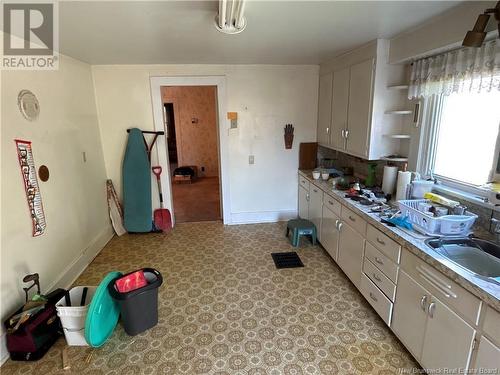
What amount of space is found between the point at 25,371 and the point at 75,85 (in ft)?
9.08

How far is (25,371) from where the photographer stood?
1.87 meters

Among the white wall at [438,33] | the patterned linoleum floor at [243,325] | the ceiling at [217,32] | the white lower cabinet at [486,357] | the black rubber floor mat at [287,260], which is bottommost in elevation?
the patterned linoleum floor at [243,325]

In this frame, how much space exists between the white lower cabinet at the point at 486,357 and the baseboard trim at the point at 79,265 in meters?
2.93

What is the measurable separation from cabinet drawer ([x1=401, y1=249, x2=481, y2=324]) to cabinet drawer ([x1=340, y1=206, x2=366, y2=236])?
0.54m

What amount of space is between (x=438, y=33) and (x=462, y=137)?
82 cm

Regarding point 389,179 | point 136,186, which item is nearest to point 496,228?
point 389,179

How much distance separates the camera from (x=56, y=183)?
8.83 feet

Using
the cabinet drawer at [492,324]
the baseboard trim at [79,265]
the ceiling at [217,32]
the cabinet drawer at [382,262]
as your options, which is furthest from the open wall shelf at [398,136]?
the baseboard trim at [79,265]

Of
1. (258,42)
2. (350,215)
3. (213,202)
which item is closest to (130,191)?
(213,202)

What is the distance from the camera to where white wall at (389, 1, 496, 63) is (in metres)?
1.75

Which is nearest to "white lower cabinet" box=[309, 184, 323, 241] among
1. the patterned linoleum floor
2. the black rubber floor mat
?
the patterned linoleum floor

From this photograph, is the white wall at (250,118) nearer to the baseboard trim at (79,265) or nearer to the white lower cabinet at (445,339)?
the baseboard trim at (79,265)

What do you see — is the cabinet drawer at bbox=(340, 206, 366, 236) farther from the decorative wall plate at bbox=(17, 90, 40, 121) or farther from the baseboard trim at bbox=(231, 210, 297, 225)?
the decorative wall plate at bbox=(17, 90, 40, 121)

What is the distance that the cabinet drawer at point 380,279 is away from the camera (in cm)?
204
